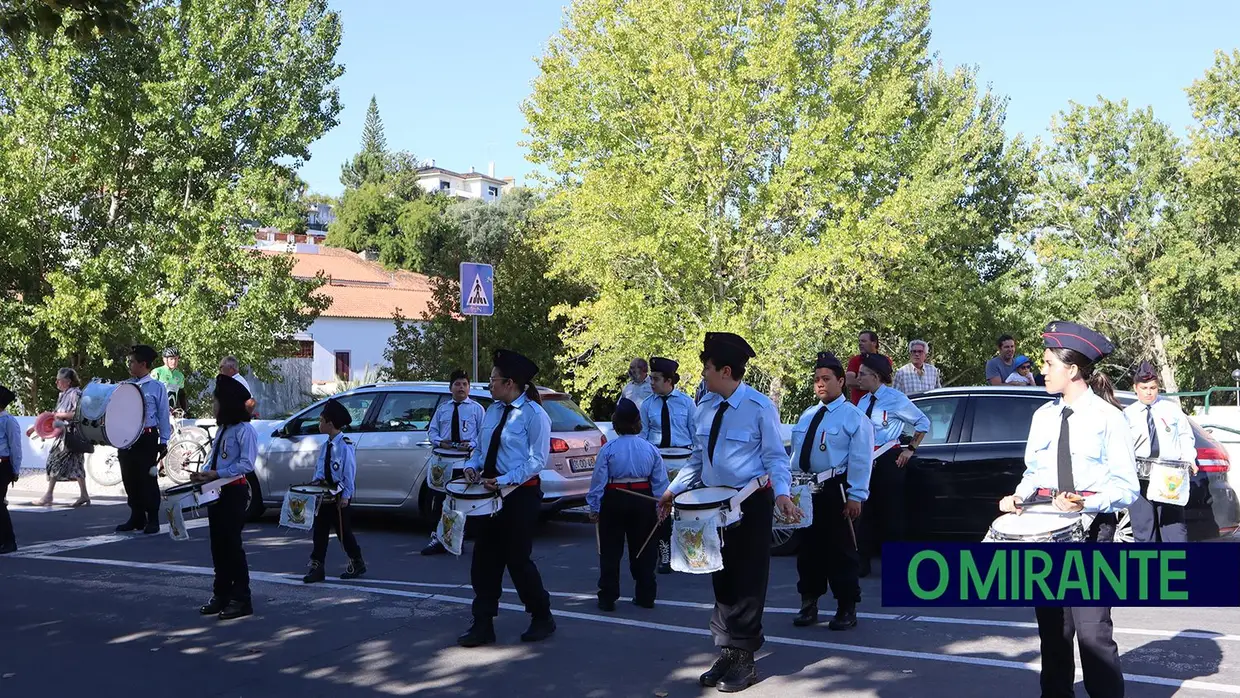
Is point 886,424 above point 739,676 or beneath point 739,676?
above

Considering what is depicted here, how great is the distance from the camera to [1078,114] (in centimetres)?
4447

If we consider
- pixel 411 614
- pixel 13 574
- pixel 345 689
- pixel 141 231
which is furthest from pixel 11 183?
pixel 345 689

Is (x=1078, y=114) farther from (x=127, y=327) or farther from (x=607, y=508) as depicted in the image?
(x=607, y=508)

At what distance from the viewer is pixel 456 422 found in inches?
428

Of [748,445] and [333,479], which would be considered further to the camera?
[333,479]

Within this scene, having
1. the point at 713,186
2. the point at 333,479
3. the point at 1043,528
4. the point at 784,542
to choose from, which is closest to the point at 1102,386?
the point at 1043,528

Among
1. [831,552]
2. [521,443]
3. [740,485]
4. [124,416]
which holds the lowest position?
[831,552]

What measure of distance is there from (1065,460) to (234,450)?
18.1ft

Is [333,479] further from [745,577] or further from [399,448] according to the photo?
[745,577]

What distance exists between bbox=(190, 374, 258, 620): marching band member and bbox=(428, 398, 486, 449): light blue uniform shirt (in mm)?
2879

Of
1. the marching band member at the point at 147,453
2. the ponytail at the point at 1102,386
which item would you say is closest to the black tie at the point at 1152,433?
the ponytail at the point at 1102,386

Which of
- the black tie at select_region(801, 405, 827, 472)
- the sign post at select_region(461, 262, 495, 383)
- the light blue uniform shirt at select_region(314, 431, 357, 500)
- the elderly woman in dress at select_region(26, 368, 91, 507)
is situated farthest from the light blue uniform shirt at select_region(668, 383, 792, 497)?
the elderly woman in dress at select_region(26, 368, 91, 507)

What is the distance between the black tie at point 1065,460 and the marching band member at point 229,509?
540 cm

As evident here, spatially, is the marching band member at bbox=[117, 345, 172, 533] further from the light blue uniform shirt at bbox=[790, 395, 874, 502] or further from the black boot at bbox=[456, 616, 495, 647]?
the light blue uniform shirt at bbox=[790, 395, 874, 502]
